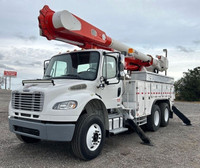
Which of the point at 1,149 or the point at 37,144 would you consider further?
the point at 37,144

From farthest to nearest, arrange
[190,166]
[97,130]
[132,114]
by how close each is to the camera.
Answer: [132,114], [97,130], [190,166]

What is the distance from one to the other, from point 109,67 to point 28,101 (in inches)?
91.6

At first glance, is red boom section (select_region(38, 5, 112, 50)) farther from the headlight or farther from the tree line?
the tree line

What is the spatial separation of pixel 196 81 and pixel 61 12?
29.1m

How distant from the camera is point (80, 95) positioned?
4.73 metres

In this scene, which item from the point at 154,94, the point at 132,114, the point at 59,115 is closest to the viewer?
the point at 59,115

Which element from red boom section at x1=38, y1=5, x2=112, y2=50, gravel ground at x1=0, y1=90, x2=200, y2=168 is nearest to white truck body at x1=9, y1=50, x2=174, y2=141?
gravel ground at x1=0, y1=90, x2=200, y2=168

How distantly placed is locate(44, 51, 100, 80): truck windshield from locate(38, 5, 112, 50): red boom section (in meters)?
0.53

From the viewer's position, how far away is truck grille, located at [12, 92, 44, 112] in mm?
4525

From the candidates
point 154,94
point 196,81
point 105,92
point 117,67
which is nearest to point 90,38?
point 117,67

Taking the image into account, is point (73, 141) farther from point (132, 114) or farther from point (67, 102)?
point (132, 114)

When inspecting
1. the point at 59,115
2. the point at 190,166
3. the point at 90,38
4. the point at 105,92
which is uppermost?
the point at 90,38

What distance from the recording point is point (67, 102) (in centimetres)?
449

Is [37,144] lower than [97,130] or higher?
lower
